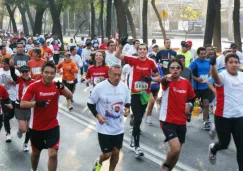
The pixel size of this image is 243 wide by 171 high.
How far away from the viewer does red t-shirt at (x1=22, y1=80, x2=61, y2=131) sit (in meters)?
6.12

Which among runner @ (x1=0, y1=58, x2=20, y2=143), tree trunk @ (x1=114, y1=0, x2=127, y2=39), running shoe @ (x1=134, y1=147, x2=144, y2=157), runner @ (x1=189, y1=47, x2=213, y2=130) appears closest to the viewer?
running shoe @ (x1=134, y1=147, x2=144, y2=157)

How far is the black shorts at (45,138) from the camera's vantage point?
20.3 feet

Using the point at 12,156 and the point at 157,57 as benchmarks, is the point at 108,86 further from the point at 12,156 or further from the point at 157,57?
the point at 157,57

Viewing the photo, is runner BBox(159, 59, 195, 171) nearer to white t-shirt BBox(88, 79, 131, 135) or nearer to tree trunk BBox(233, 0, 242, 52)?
white t-shirt BBox(88, 79, 131, 135)

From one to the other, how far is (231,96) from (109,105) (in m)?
1.73

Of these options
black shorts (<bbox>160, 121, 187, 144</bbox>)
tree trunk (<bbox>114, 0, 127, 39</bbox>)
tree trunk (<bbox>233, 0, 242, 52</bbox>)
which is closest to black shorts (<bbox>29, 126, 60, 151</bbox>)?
black shorts (<bbox>160, 121, 187, 144</bbox>)

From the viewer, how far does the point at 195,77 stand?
1008 cm

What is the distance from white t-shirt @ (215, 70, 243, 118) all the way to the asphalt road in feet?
4.03

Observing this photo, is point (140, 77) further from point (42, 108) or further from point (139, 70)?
point (42, 108)

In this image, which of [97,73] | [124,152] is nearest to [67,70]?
[97,73]

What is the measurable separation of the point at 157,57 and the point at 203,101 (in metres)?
3.48

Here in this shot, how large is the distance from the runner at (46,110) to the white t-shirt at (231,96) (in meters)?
2.20

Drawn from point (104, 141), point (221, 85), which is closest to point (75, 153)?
point (104, 141)

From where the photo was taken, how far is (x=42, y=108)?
6.21 m
